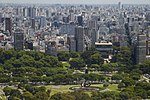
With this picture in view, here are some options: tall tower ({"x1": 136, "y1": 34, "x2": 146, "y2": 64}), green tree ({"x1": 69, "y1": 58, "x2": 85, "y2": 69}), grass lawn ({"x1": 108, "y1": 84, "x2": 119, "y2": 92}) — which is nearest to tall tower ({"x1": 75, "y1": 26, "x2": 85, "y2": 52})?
green tree ({"x1": 69, "y1": 58, "x2": 85, "y2": 69})

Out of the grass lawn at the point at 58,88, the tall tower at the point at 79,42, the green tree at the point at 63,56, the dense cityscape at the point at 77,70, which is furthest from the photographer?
the tall tower at the point at 79,42

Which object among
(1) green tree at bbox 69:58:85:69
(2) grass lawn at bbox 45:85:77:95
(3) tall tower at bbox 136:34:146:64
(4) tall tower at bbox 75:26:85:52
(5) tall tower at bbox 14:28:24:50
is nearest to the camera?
(2) grass lawn at bbox 45:85:77:95

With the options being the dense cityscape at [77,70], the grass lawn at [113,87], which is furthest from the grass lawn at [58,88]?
the grass lawn at [113,87]

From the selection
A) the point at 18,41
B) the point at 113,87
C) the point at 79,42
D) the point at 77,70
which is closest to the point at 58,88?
the point at 113,87

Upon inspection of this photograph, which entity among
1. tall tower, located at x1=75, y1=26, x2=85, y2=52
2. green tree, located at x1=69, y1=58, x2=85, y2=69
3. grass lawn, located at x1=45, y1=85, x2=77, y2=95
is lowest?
grass lawn, located at x1=45, y1=85, x2=77, y2=95

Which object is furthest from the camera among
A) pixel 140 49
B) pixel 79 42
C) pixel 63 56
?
pixel 79 42

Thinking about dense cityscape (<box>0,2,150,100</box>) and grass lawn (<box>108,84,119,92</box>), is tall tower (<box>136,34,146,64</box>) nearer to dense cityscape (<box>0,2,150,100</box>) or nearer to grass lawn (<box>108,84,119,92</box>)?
dense cityscape (<box>0,2,150,100</box>)

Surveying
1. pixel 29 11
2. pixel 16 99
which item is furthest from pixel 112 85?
pixel 29 11

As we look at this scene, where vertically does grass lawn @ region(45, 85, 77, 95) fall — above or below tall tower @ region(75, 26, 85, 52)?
below

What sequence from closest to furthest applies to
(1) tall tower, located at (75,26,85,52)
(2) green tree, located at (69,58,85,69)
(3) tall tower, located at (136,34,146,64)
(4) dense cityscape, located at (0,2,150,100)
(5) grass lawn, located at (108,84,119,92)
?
(4) dense cityscape, located at (0,2,150,100) < (5) grass lawn, located at (108,84,119,92) < (2) green tree, located at (69,58,85,69) < (3) tall tower, located at (136,34,146,64) < (1) tall tower, located at (75,26,85,52)

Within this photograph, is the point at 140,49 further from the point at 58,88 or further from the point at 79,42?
the point at 58,88

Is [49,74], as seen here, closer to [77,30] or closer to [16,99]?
[16,99]

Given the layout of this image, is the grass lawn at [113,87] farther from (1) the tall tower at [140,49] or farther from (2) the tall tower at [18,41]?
(2) the tall tower at [18,41]
